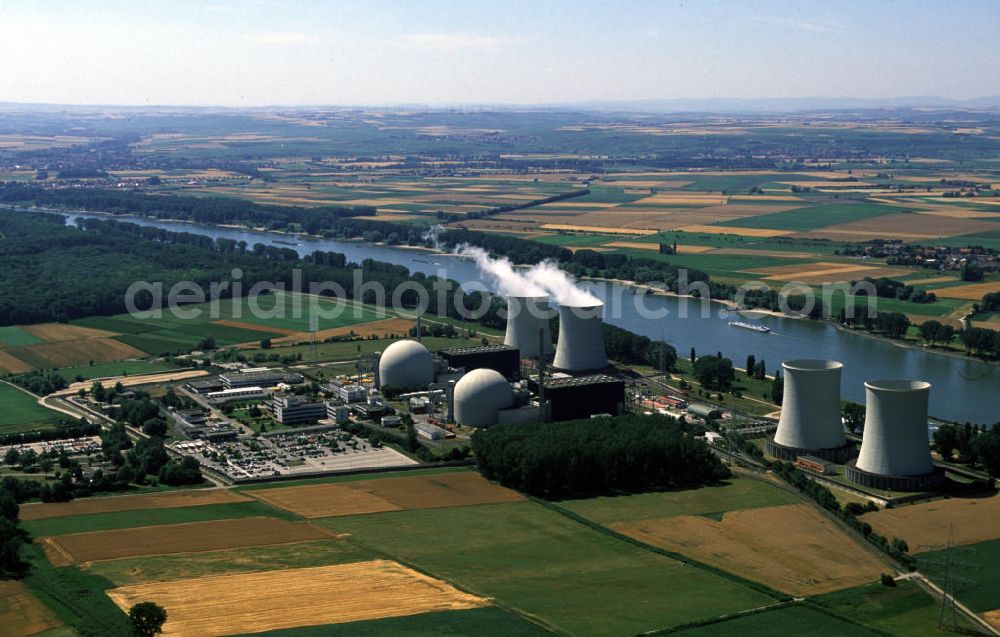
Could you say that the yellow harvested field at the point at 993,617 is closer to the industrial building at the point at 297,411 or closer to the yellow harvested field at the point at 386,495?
the yellow harvested field at the point at 386,495

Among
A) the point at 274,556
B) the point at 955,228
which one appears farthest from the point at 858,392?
the point at 955,228

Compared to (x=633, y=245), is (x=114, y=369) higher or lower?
lower

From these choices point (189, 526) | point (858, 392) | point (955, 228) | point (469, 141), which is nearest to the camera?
point (189, 526)

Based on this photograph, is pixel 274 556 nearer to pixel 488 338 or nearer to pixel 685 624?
pixel 685 624

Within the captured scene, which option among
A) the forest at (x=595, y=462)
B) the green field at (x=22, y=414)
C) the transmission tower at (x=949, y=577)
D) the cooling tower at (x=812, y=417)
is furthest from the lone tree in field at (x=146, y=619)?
the cooling tower at (x=812, y=417)

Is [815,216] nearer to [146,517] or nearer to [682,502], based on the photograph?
[682,502]

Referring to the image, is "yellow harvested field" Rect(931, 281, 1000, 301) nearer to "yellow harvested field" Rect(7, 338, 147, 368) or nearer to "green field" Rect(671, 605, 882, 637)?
"yellow harvested field" Rect(7, 338, 147, 368)

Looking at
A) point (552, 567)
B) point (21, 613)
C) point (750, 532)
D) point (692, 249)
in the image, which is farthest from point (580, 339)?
point (692, 249)
